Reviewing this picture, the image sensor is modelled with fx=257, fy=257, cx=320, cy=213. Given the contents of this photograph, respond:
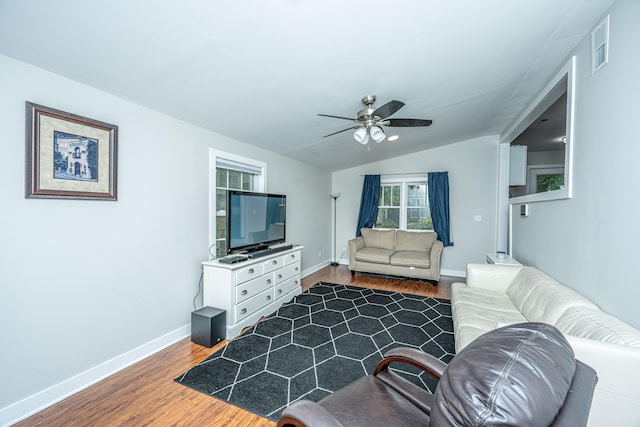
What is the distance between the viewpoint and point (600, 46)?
1.70 meters

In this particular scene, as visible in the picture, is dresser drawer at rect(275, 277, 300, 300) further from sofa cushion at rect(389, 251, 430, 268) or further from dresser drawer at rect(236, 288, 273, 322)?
sofa cushion at rect(389, 251, 430, 268)

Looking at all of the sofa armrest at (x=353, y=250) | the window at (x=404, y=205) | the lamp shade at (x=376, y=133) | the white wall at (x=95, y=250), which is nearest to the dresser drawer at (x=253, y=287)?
the white wall at (x=95, y=250)

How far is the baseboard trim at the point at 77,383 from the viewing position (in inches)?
62.8

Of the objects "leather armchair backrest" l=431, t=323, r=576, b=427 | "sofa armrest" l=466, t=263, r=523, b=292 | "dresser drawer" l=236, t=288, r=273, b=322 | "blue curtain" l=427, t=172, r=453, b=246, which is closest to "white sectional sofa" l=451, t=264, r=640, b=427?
"sofa armrest" l=466, t=263, r=523, b=292

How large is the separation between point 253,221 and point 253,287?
80 cm

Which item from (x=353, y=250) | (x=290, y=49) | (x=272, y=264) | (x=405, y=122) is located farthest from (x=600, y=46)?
(x=353, y=250)

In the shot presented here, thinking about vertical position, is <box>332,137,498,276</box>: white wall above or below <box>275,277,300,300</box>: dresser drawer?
above

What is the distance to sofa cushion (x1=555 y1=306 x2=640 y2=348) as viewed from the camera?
1.23m

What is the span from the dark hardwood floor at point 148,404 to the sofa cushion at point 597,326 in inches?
73.6

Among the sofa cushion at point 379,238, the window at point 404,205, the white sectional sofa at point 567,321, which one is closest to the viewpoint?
the white sectional sofa at point 567,321

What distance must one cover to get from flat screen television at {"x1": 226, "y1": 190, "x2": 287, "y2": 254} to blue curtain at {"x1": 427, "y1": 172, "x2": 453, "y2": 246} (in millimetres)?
3142

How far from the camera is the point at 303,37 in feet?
5.31

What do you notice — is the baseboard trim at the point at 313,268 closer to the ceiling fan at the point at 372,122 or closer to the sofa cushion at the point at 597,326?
the ceiling fan at the point at 372,122

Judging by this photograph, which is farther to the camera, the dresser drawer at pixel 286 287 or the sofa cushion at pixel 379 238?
the sofa cushion at pixel 379 238
